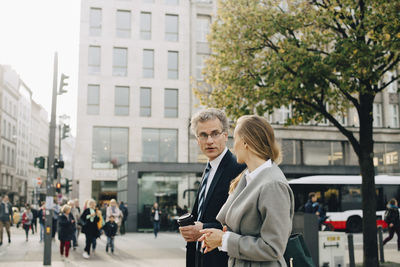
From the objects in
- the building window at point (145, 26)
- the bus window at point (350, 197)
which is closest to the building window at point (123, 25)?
the building window at point (145, 26)

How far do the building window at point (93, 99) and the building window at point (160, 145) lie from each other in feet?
13.9

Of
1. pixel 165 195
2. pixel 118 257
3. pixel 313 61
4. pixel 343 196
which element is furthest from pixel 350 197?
pixel 313 61

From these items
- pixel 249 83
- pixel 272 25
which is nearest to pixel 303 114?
pixel 249 83

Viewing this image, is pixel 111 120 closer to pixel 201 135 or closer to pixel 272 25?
pixel 272 25

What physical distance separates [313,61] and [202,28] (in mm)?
27260

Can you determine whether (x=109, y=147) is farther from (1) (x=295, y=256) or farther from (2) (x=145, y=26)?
(1) (x=295, y=256)

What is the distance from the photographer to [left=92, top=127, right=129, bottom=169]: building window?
113ft

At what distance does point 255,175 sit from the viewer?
8.69 feet

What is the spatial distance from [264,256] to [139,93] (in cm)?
3385

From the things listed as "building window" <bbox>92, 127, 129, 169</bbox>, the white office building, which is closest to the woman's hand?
the white office building

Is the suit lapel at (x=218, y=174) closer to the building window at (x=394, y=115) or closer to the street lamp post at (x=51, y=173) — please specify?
the street lamp post at (x=51, y=173)

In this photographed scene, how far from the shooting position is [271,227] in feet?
7.88

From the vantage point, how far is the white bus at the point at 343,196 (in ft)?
82.1

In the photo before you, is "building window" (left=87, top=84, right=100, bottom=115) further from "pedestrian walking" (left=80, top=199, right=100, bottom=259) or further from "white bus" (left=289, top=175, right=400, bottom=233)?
"pedestrian walking" (left=80, top=199, right=100, bottom=259)
